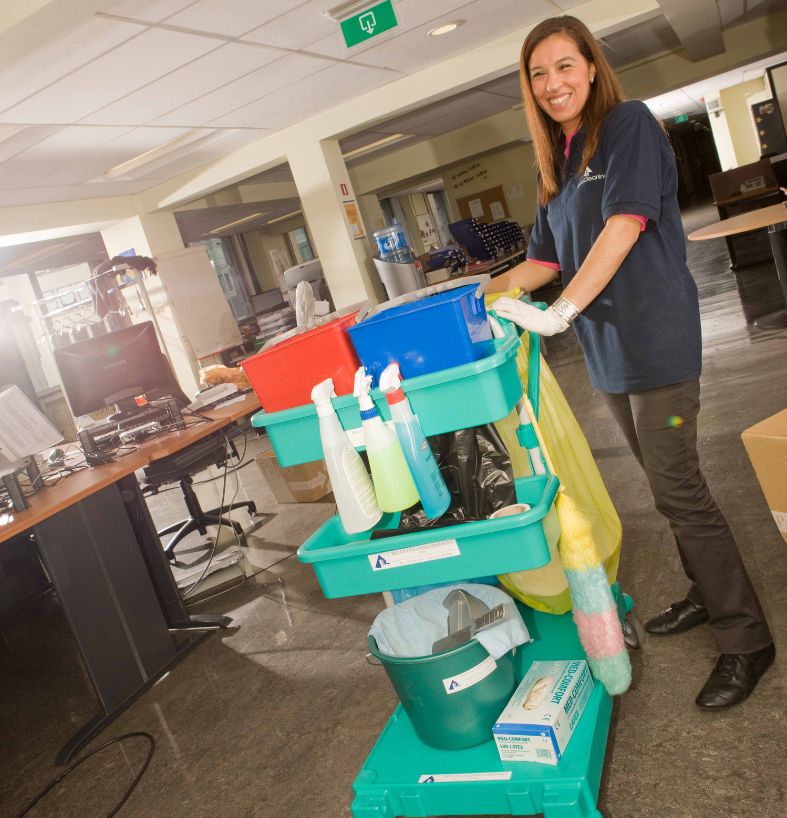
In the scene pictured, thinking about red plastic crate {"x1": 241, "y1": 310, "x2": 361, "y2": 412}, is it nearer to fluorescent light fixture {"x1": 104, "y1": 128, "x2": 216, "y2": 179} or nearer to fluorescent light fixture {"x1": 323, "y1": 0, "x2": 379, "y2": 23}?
fluorescent light fixture {"x1": 323, "y1": 0, "x2": 379, "y2": 23}

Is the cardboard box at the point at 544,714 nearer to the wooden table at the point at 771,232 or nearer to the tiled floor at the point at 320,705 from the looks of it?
the tiled floor at the point at 320,705

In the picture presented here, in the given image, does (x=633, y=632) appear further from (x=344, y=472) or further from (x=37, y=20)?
(x=37, y=20)

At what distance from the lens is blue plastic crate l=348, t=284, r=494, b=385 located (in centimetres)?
129

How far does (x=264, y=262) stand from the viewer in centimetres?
1348

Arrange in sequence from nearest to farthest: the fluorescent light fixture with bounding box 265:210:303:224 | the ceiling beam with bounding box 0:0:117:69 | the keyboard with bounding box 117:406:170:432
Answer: the ceiling beam with bounding box 0:0:117:69, the keyboard with bounding box 117:406:170:432, the fluorescent light fixture with bounding box 265:210:303:224

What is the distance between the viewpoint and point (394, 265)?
19.2 ft

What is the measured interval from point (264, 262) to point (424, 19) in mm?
9449

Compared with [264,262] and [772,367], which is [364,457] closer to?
[772,367]

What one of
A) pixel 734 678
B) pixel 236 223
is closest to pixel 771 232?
pixel 734 678

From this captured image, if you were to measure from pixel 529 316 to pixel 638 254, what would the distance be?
335 millimetres

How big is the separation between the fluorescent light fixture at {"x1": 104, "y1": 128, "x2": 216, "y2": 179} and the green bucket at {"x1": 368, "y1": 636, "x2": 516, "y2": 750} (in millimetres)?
4725

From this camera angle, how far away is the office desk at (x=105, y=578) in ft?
8.13

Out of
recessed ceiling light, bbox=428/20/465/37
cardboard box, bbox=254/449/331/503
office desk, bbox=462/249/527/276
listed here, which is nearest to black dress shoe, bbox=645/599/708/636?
cardboard box, bbox=254/449/331/503

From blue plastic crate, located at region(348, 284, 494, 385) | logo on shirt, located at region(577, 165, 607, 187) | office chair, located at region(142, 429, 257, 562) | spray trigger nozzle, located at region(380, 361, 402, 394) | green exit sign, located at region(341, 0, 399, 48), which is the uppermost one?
green exit sign, located at region(341, 0, 399, 48)
